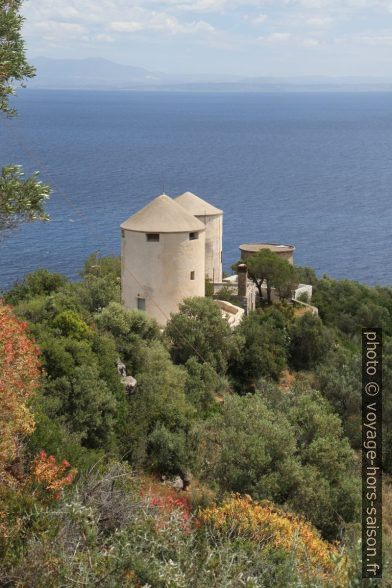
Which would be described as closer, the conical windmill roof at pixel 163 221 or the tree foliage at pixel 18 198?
the tree foliage at pixel 18 198

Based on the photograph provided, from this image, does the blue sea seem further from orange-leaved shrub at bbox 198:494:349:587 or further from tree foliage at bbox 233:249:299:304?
tree foliage at bbox 233:249:299:304

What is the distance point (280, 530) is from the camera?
37.3 feet

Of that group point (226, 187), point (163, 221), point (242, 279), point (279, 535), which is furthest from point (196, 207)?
point (226, 187)

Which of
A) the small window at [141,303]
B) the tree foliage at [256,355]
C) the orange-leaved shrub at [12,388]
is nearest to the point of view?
the orange-leaved shrub at [12,388]

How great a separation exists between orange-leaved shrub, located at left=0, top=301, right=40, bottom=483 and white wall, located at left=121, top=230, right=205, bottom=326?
47.0 feet

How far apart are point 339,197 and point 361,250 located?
27.5 m

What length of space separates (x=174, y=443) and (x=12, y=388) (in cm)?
815

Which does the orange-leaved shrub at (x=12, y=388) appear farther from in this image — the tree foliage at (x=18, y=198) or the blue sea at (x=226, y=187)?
the blue sea at (x=226, y=187)

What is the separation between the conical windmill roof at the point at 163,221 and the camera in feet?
84.5

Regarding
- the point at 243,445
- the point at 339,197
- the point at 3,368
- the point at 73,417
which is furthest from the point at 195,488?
the point at 339,197

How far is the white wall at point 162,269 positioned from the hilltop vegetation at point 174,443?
91 cm

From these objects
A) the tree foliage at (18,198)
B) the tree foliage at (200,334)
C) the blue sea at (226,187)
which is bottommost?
the blue sea at (226,187)

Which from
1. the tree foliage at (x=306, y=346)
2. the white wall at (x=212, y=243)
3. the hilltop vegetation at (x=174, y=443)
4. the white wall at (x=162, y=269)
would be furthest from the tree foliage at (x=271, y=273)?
the white wall at (x=162, y=269)

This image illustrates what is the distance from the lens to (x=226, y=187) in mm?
90812
